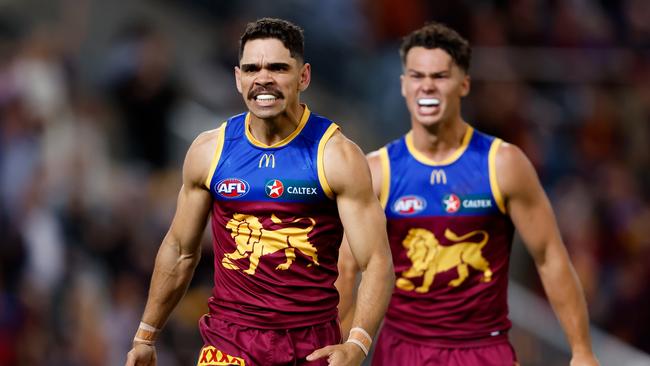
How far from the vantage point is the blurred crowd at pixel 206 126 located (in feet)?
34.9

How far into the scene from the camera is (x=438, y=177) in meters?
7.18

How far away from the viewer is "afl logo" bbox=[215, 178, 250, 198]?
594 cm

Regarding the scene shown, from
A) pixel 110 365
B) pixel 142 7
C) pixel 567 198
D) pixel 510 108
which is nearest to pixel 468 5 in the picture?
pixel 510 108

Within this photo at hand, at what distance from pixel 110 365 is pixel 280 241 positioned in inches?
190

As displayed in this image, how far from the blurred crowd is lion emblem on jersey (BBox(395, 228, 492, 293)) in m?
3.94

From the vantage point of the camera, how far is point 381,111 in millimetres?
11633

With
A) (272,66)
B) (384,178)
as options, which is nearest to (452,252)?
(384,178)

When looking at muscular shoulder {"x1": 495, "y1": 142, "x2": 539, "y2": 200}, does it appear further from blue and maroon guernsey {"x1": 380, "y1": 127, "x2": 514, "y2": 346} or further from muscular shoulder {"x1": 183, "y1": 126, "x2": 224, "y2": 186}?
muscular shoulder {"x1": 183, "y1": 126, "x2": 224, "y2": 186}

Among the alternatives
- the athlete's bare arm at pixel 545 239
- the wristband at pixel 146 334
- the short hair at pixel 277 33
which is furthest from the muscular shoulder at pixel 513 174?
the wristband at pixel 146 334

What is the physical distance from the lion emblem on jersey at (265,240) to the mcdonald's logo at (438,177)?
4.48 ft

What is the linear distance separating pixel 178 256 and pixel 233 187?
0.48 m

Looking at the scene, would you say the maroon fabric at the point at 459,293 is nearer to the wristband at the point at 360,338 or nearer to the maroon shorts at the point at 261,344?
the maroon shorts at the point at 261,344

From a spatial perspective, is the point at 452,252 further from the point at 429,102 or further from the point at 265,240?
the point at 265,240

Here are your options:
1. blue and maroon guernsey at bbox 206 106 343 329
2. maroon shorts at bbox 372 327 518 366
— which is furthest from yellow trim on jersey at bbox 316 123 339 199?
maroon shorts at bbox 372 327 518 366
